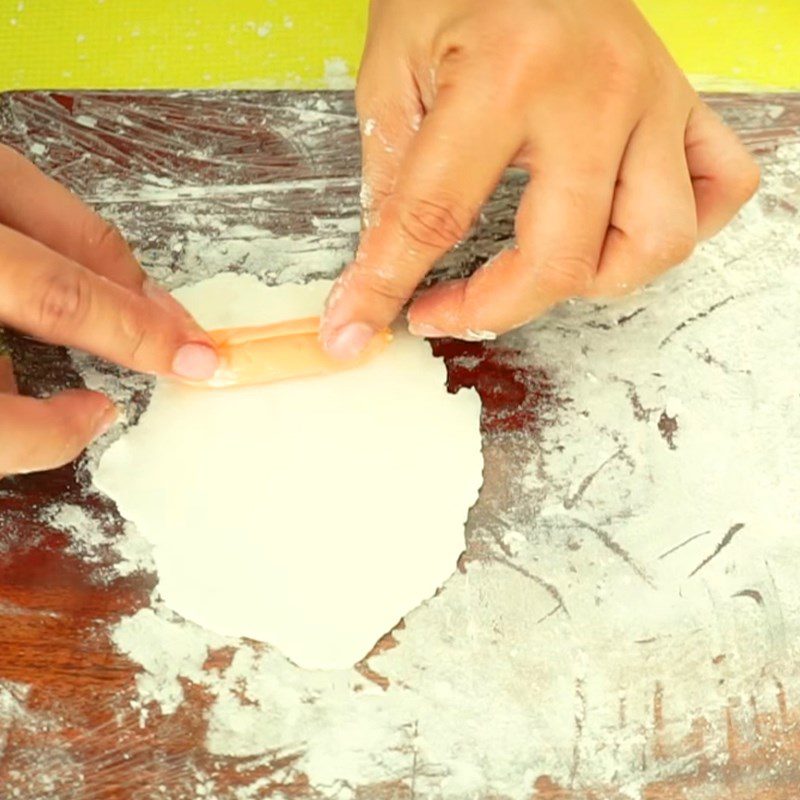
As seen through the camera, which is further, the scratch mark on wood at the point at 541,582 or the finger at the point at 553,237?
the scratch mark on wood at the point at 541,582

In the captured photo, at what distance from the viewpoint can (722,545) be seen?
1.00 metres

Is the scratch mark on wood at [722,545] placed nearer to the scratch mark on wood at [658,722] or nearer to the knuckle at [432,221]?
the scratch mark on wood at [658,722]

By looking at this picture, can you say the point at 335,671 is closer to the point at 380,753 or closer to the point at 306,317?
the point at 380,753

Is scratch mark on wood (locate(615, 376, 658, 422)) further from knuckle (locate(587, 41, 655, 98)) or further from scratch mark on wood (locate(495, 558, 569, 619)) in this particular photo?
knuckle (locate(587, 41, 655, 98))

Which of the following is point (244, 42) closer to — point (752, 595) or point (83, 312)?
point (83, 312)

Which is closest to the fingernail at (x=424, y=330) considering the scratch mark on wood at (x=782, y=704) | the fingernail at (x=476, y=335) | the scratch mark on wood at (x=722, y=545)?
the fingernail at (x=476, y=335)

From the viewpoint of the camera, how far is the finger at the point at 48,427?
2.90ft

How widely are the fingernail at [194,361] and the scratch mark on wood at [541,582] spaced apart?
34 cm

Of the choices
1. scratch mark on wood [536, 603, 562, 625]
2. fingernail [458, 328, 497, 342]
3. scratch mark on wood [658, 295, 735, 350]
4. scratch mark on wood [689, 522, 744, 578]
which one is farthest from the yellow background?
scratch mark on wood [536, 603, 562, 625]

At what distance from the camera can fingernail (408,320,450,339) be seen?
0.99 m

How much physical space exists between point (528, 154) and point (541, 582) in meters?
0.41

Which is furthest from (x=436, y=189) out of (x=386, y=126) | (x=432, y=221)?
(x=386, y=126)

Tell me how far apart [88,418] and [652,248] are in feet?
1.82

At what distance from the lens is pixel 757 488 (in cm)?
102
